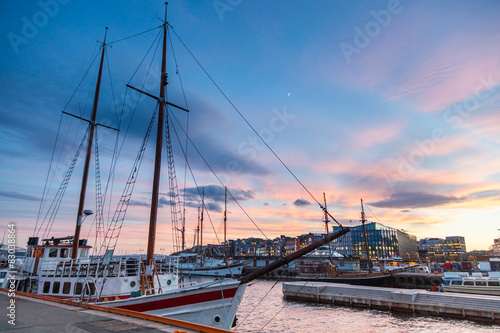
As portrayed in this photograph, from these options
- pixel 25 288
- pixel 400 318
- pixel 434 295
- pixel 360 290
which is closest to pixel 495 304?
pixel 434 295

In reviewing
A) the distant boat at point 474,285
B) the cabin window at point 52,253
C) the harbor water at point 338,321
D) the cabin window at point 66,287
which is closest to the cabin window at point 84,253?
the cabin window at point 52,253

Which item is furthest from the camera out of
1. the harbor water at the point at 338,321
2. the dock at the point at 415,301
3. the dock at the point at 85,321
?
the dock at the point at 415,301

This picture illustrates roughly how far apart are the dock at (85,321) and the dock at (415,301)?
49.0 ft

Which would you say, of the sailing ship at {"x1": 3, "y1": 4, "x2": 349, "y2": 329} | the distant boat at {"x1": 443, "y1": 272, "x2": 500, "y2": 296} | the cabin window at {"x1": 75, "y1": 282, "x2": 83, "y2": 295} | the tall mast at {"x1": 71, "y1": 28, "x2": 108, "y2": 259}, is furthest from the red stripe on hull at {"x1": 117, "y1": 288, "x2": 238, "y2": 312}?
the distant boat at {"x1": 443, "y1": 272, "x2": 500, "y2": 296}

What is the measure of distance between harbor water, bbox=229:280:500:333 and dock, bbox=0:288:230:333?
11.1 metres

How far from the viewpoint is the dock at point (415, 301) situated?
2444cm

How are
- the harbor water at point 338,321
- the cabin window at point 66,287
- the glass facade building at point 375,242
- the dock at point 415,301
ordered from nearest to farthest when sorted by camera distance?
the cabin window at point 66,287
the harbor water at point 338,321
the dock at point 415,301
the glass facade building at point 375,242

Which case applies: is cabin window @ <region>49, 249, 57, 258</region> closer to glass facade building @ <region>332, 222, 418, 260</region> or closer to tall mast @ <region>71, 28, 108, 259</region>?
tall mast @ <region>71, 28, 108, 259</region>

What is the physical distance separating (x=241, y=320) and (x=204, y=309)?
56.7 feet

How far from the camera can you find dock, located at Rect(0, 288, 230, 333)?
7703 millimetres

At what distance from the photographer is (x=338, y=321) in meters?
26.4

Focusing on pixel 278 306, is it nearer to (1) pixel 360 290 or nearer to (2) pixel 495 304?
(1) pixel 360 290

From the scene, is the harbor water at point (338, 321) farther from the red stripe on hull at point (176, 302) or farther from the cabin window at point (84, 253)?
the cabin window at point (84, 253)

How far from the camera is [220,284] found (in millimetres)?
12836
